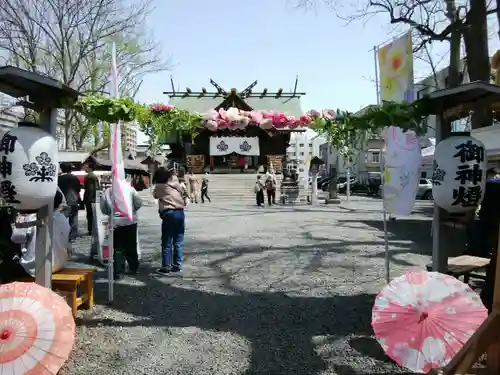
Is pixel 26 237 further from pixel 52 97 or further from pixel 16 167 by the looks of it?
pixel 52 97

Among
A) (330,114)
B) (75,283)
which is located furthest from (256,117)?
(75,283)

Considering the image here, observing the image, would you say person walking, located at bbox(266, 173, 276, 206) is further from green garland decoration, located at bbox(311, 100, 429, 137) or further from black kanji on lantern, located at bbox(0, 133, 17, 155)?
black kanji on lantern, located at bbox(0, 133, 17, 155)

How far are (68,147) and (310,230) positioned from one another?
21.7m

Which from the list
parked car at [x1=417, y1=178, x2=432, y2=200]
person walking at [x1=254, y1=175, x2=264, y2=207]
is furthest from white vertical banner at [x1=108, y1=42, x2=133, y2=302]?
parked car at [x1=417, y1=178, x2=432, y2=200]

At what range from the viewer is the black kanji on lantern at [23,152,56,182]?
4.11 meters

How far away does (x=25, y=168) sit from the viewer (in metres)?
4.09

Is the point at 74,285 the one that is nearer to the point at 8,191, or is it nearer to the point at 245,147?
the point at 8,191

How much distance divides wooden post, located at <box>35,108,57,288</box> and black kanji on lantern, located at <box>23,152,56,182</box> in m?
0.35

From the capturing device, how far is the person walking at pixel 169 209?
6453mm

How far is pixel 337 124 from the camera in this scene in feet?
17.5

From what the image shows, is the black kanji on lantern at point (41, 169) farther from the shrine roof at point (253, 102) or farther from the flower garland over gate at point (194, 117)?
the shrine roof at point (253, 102)

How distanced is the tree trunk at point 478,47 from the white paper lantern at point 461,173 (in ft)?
22.0

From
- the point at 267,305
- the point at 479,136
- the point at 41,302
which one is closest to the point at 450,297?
the point at 267,305

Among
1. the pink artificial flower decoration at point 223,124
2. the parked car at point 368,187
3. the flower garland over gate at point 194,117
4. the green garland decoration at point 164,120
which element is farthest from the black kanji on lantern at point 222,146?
the green garland decoration at point 164,120
